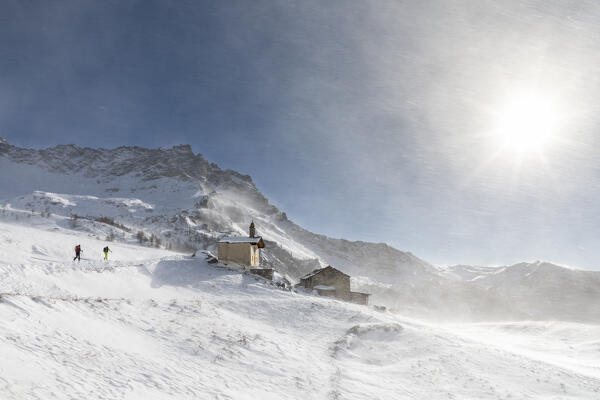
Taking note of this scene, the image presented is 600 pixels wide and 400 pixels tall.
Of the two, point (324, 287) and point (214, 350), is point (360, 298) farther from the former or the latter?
point (214, 350)

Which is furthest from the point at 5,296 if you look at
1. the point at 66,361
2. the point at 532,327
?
the point at 532,327

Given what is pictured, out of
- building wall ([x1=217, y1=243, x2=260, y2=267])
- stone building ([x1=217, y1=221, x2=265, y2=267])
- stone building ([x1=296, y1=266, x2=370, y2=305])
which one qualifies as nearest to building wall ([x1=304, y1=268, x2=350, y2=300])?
stone building ([x1=296, y1=266, x2=370, y2=305])

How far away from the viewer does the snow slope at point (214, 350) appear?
10.2m

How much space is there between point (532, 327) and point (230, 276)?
45.1 meters

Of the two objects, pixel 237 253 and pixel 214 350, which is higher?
pixel 237 253

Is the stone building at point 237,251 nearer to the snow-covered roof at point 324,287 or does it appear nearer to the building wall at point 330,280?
the snow-covered roof at point 324,287

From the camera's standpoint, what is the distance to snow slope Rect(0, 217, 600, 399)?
→ 10.2 metres

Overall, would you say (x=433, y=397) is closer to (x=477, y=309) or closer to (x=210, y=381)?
(x=210, y=381)

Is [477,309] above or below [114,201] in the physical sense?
below

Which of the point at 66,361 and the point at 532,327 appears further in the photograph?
the point at 532,327

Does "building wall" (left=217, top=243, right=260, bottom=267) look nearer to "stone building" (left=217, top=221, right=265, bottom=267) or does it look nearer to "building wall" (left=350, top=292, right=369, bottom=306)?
"stone building" (left=217, top=221, right=265, bottom=267)

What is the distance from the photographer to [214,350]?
14812 millimetres

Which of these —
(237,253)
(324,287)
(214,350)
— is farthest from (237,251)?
(214,350)

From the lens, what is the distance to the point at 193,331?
1669 centimetres
